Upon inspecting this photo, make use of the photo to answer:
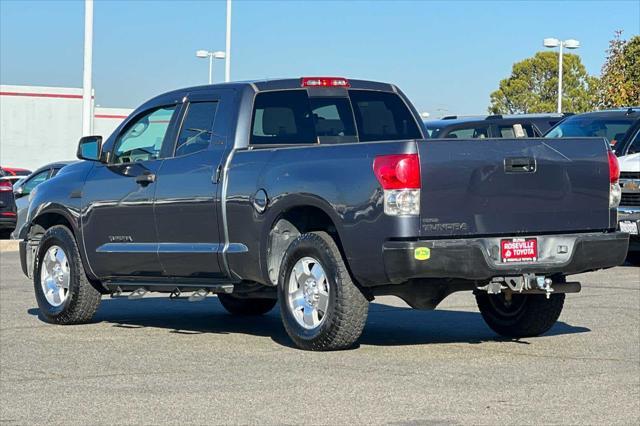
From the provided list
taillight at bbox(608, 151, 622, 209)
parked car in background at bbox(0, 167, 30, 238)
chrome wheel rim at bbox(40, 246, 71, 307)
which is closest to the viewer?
taillight at bbox(608, 151, 622, 209)

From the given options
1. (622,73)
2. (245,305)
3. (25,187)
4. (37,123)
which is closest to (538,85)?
(37,123)

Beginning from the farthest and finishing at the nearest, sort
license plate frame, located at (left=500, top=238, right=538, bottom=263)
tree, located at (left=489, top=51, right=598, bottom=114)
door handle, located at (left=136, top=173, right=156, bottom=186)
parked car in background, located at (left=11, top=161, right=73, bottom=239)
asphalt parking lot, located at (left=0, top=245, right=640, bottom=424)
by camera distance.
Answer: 1. tree, located at (left=489, top=51, right=598, bottom=114)
2. parked car in background, located at (left=11, top=161, right=73, bottom=239)
3. door handle, located at (left=136, top=173, right=156, bottom=186)
4. license plate frame, located at (left=500, top=238, right=538, bottom=263)
5. asphalt parking lot, located at (left=0, top=245, right=640, bottom=424)

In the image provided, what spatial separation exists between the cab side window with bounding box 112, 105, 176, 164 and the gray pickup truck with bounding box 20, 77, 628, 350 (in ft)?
0.06

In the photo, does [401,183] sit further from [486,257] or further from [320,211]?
[320,211]

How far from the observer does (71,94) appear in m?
59.8

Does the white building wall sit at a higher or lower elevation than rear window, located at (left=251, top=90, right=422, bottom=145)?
higher

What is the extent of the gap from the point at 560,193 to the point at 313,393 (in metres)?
2.77

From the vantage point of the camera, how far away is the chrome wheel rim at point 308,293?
33.1ft

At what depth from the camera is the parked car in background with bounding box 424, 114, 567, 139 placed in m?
20.3

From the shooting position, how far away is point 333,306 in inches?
387

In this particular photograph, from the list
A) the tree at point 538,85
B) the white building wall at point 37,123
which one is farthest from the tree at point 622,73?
the tree at point 538,85

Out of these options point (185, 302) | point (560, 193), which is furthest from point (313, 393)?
point (185, 302)

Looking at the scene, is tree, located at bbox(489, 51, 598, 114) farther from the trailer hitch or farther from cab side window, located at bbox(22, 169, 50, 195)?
the trailer hitch

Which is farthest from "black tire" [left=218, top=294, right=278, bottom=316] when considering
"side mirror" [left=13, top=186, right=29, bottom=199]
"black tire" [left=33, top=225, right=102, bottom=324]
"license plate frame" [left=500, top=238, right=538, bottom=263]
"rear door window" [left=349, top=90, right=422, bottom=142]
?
"side mirror" [left=13, top=186, right=29, bottom=199]
